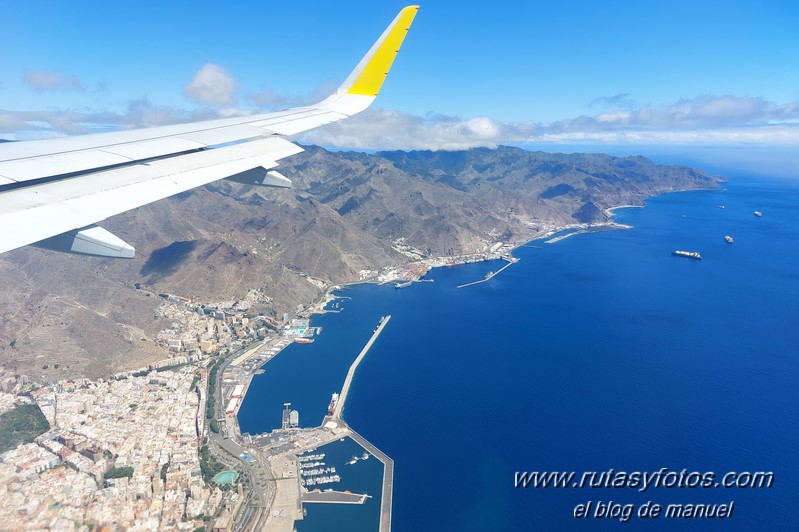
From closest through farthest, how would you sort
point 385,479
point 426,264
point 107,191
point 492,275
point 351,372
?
point 107,191 < point 385,479 < point 351,372 < point 492,275 < point 426,264

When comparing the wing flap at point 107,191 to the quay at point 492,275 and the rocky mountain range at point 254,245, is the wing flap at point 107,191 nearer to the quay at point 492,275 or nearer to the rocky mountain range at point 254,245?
the rocky mountain range at point 254,245

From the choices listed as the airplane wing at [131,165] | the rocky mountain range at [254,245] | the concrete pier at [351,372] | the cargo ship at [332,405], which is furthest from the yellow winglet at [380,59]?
the rocky mountain range at [254,245]

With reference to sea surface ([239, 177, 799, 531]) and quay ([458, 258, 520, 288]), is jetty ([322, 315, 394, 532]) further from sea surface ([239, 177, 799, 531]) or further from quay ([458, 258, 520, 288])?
quay ([458, 258, 520, 288])

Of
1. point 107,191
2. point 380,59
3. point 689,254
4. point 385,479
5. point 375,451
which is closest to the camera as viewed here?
point 107,191

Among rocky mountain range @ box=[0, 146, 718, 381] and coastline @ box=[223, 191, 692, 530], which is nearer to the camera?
coastline @ box=[223, 191, 692, 530]

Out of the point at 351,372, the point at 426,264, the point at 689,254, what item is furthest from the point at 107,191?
the point at 689,254

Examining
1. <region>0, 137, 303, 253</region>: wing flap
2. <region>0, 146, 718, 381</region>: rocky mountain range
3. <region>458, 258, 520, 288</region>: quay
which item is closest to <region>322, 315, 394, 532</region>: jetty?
<region>0, 146, 718, 381</region>: rocky mountain range

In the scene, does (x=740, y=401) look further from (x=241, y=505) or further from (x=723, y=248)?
(x=723, y=248)

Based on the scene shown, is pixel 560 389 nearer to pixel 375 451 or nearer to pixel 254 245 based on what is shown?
pixel 375 451
